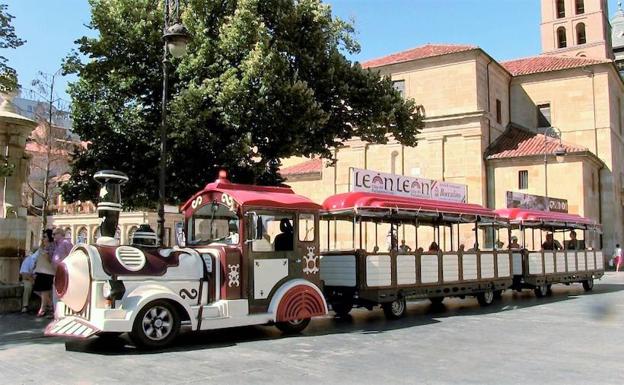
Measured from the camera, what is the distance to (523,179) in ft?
122

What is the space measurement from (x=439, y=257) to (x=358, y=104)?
5.54 meters

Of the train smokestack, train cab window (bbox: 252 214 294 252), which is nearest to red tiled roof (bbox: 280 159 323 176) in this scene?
train cab window (bbox: 252 214 294 252)

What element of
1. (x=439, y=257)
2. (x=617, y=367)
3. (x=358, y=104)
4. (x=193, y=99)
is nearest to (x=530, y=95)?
(x=358, y=104)

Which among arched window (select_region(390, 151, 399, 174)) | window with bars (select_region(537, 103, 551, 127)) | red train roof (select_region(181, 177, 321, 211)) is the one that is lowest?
red train roof (select_region(181, 177, 321, 211))

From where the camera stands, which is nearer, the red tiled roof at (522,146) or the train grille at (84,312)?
the train grille at (84,312)

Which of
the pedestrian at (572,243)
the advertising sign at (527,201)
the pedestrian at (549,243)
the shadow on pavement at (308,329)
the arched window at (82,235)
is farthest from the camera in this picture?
the arched window at (82,235)

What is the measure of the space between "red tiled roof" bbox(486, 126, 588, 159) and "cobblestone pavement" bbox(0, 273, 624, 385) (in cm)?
2521

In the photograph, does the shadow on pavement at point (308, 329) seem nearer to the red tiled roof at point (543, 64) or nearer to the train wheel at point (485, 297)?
the train wheel at point (485, 297)

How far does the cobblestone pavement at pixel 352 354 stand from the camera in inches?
286

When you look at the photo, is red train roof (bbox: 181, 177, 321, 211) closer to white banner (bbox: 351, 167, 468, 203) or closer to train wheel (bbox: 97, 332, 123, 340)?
white banner (bbox: 351, 167, 468, 203)

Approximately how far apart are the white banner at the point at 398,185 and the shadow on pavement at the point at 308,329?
3.11 m

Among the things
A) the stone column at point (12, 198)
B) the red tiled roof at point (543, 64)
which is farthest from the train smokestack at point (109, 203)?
the red tiled roof at point (543, 64)

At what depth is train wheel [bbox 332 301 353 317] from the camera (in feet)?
44.4

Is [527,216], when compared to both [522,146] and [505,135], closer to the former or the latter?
[522,146]
